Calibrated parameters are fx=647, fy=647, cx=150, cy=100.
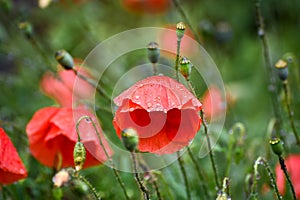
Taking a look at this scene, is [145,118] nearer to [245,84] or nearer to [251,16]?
[245,84]

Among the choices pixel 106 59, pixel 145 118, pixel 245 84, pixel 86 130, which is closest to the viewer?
pixel 145 118

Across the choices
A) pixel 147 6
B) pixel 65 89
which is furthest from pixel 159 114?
pixel 147 6

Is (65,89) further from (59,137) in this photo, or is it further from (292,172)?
(292,172)

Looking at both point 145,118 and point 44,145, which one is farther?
point 44,145

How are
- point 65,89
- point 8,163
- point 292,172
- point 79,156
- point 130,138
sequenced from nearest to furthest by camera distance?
point 130,138 → point 79,156 → point 8,163 → point 292,172 → point 65,89

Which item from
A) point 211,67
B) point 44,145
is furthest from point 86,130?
point 211,67

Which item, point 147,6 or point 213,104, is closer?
point 213,104

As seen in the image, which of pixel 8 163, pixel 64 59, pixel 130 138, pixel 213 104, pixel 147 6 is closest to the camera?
pixel 130 138

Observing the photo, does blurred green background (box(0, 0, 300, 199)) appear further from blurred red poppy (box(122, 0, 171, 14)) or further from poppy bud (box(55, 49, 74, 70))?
poppy bud (box(55, 49, 74, 70))
